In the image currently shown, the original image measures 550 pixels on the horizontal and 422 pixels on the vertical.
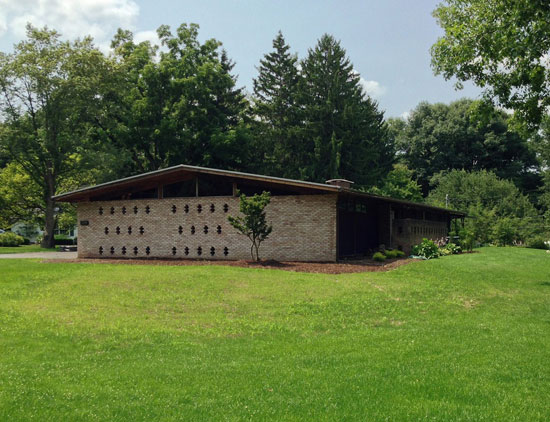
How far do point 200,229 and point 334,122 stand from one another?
26.8m

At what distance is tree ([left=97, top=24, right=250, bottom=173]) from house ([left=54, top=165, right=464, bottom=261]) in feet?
55.2

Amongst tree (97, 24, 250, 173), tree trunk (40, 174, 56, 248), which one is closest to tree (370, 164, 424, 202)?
tree (97, 24, 250, 173)

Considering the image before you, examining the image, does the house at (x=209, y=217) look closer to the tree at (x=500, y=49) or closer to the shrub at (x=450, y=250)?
the shrub at (x=450, y=250)

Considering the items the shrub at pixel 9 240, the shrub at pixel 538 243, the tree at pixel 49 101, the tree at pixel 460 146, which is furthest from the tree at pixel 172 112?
the tree at pixel 460 146

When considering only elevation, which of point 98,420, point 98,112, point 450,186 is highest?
point 98,112

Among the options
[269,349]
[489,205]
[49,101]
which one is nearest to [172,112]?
[49,101]

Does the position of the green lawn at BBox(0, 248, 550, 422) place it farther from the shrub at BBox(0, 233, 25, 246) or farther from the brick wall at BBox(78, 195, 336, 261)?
the shrub at BBox(0, 233, 25, 246)

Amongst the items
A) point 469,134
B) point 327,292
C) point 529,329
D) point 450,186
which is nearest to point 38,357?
point 327,292


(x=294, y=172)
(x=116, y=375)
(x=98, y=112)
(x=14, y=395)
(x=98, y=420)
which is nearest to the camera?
(x=98, y=420)

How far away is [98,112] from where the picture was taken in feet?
132

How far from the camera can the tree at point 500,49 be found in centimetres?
1416

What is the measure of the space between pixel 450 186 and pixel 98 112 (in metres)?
37.2

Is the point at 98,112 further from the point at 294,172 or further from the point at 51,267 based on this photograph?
the point at 51,267

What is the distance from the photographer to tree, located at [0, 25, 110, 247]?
37.5 m
